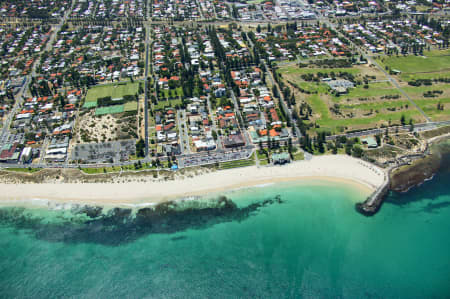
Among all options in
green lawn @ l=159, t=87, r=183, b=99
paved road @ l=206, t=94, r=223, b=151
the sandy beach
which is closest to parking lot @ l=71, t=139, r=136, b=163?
the sandy beach

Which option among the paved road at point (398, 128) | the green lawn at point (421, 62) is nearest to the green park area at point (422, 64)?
the green lawn at point (421, 62)

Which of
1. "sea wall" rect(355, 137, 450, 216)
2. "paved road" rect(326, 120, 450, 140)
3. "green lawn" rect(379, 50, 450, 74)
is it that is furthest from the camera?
"green lawn" rect(379, 50, 450, 74)

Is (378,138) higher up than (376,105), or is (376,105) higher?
(376,105)

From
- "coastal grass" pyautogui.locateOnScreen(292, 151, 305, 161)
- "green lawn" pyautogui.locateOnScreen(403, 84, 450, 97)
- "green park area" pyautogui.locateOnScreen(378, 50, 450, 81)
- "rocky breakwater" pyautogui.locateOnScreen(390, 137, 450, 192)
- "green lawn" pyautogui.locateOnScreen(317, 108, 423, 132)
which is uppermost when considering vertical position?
"green park area" pyautogui.locateOnScreen(378, 50, 450, 81)

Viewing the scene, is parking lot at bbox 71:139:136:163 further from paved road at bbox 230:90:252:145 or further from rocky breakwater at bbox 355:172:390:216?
rocky breakwater at bbox 355:172:390:216

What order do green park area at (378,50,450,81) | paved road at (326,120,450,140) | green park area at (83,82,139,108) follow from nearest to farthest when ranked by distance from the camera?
paved road at (326,120,450,140) → green park area at (83,82,139,108) → green park area at (378,50,450,81)

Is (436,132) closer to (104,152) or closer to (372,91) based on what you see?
(372,91)

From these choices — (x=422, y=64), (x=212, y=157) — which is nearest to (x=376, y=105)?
(x=422, y=64)
